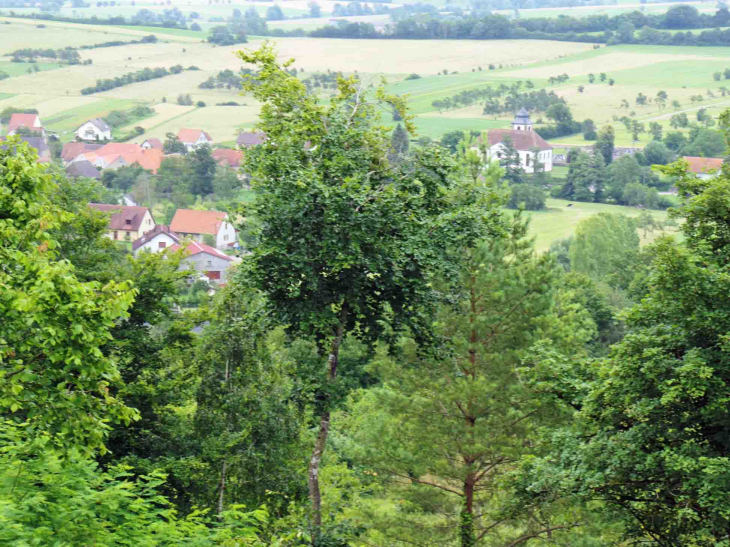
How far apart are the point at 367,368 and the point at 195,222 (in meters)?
98.1

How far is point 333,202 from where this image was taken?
685 inches

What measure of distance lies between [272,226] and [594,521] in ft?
32.5

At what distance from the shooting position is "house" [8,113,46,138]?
153125 mm

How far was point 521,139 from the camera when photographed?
16388 centimetres

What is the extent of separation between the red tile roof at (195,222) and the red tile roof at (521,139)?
65497 millimetres

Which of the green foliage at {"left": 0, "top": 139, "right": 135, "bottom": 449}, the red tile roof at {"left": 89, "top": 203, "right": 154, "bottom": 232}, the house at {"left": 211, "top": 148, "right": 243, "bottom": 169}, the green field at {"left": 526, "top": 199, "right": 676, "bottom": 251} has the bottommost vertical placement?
the green field at {"left": 526, "top": 199, "right": 676, "bottom": 251}

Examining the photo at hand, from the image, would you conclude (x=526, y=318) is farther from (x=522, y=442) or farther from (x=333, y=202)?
(x=333, y=202)

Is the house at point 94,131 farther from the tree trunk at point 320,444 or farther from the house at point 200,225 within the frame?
the tree trunk at point 320,444

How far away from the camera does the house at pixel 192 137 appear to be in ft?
507

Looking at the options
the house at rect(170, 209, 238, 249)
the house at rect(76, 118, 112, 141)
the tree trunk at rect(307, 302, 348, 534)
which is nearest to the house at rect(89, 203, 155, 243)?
the house at rect(170, 209, 238, 249)

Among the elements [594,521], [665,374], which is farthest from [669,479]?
[594,521]

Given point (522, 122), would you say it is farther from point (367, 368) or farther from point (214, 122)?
point (367, 368)

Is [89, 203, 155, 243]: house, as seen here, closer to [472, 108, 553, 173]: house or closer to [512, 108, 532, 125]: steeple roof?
[472, 108, 553, 173]: house

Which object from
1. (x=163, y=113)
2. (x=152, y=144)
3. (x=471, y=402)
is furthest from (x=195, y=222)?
(x=471, y=402)
